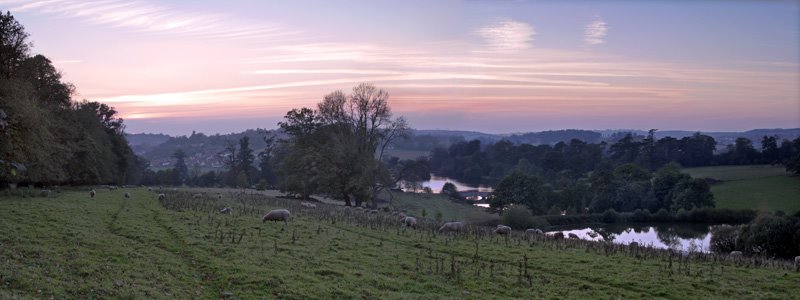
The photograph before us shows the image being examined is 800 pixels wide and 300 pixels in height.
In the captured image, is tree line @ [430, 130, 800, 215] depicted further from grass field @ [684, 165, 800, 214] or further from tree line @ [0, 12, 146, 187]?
tree line @ [0, 12, 146, 187]

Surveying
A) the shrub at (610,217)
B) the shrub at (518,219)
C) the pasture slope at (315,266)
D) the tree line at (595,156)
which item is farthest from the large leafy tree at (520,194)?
the pasture slope at (315,266)

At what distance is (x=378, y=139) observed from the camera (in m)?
57.8

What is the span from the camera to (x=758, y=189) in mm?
76750

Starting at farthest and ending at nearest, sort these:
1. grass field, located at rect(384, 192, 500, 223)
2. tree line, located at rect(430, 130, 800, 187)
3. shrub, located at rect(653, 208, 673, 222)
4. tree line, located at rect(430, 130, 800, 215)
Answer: tree line, located at rect(430, 130, 800, 187) → tree line, located at rect(430, 130, 800, 215) → shrub, located at rect(653, 208, 673, 222) → grass field, located at rect(384, 192, 500, 223)

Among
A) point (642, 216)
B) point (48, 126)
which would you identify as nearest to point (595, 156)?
point (642, 216)

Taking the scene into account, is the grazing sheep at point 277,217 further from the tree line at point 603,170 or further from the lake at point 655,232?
the tree line at point 603,170

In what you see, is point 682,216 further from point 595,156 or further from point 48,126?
point 48,126

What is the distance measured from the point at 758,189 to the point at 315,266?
83.4 m

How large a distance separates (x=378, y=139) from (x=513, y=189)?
23384 mm

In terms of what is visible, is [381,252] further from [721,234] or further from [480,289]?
[721,234]

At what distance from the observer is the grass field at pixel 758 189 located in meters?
68.2

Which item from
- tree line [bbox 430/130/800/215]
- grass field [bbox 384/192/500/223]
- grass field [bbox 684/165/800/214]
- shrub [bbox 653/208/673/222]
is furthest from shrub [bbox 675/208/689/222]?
grass field [bbox 384/192/500/223]

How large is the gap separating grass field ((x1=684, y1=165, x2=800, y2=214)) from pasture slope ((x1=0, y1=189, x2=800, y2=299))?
5336 centimetres

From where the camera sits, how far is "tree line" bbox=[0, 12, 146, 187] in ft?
88.5
